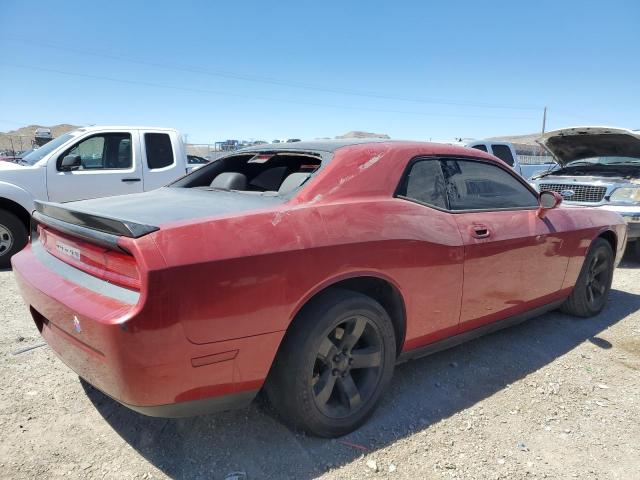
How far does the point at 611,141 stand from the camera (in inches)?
302

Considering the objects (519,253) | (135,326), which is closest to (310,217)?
(135,326)

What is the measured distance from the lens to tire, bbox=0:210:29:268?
606cm

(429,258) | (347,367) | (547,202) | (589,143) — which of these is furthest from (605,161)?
(347,367)

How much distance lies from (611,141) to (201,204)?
24.8ft

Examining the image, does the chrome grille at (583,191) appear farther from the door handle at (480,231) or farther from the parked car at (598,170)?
the door handle at (480,231)

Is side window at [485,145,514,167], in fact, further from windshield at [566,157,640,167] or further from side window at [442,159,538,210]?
side window at [442,159,538,210]

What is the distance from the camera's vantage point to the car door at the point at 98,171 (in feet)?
21.1

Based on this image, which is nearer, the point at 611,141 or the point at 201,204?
the point at 201,204

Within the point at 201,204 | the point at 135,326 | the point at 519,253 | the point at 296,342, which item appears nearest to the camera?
the point at 135,326

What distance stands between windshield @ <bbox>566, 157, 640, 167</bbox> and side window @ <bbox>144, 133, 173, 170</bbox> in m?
7.08

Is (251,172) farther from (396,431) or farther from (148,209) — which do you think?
(396,431)

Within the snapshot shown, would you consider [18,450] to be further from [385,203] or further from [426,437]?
[385,203]

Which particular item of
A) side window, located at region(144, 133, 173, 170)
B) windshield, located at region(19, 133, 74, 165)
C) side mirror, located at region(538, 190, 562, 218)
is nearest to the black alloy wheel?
side mirror, located at region(538, 190, 562, 218)

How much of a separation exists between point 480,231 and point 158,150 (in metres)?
5.57
